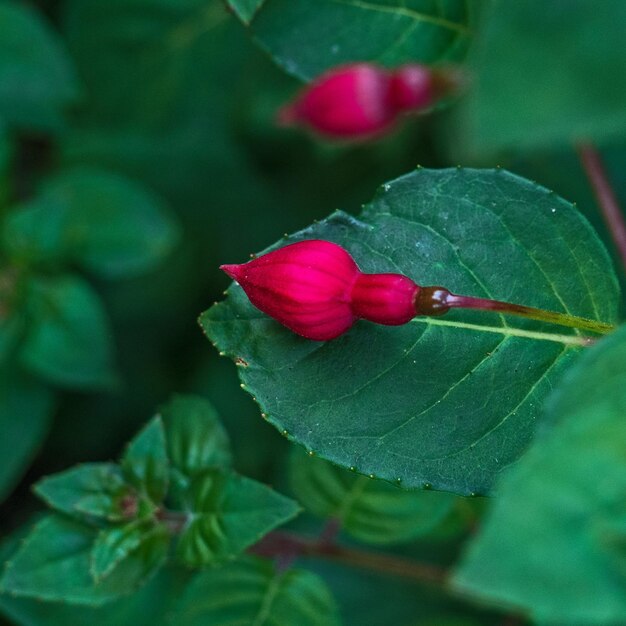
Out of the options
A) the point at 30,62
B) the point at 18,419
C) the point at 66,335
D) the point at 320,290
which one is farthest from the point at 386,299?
the point at 30,62

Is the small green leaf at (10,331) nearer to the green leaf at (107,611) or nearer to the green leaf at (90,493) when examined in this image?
the green leaf at (107,611)

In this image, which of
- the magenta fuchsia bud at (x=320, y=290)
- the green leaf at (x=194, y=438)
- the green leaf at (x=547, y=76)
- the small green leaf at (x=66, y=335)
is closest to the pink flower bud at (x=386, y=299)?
the magenta fuchsia bud at (x=320, y=290)

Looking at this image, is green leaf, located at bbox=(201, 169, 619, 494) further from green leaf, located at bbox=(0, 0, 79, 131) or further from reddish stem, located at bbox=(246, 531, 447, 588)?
green leaf, located at bbox=(0, 0, 79, 131)

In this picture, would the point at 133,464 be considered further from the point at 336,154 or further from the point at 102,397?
the point at 336,154

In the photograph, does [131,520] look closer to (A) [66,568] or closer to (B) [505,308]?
(A) [66,568]

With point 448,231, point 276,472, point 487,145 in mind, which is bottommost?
point 276,472

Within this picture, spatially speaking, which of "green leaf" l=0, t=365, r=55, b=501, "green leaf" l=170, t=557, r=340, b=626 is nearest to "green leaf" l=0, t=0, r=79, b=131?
"green leaf" l=0, t=365, r=55, b=501

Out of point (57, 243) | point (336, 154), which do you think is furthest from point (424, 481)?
point (336, 154)
